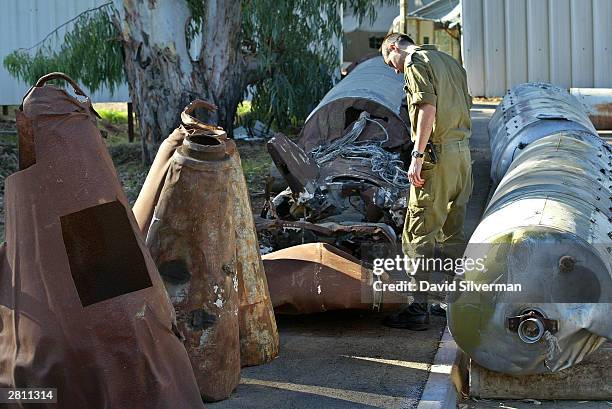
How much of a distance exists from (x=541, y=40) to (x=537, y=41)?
71 mm

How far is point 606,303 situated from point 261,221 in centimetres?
293

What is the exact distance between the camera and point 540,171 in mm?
6156

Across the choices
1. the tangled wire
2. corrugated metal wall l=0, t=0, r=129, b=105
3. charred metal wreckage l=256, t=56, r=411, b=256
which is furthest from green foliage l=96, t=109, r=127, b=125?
the tangled wire

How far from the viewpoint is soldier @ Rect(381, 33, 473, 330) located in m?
6.17

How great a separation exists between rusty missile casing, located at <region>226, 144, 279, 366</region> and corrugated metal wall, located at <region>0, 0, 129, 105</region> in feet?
39.2

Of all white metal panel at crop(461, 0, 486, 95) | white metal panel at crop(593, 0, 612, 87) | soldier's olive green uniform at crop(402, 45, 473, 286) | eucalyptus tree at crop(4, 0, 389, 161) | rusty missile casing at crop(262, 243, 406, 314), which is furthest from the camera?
white metal panel at crop(461, 0, 486, 95)

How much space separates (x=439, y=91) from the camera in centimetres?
630

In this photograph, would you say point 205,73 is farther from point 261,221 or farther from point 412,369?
point 412,369

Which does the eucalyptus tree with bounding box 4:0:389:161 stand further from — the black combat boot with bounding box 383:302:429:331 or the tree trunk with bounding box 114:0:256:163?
the black combat boot with bounding box 383:302:429:331

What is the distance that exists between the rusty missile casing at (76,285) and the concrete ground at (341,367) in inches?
33.1

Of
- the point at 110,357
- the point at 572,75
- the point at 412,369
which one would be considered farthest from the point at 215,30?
the point at 110,357

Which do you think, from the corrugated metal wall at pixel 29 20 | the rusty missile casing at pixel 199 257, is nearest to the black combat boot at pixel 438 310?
the rusty missile casing at pixel 199 257

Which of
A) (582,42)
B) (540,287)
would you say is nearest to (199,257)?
(540,287)

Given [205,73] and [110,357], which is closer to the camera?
[110,357]
